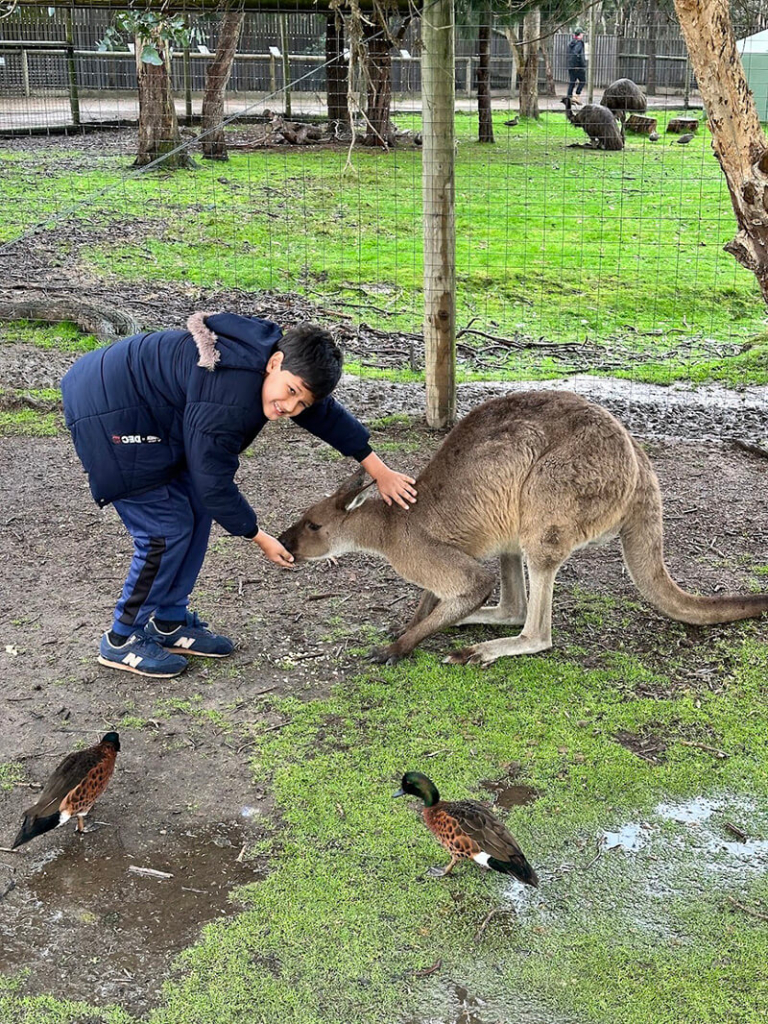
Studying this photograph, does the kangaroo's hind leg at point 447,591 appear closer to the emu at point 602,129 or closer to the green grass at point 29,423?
the green grass at point 29,423

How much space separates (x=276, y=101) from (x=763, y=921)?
54.5 feet

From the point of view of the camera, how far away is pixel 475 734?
134 inches

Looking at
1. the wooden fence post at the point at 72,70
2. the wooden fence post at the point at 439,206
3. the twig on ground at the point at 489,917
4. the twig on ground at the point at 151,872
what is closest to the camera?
the twig on ground at the point at 489,917

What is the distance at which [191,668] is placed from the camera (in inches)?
150

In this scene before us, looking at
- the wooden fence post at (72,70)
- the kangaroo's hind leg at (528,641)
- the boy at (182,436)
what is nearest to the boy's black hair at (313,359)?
the boy at (182,436)

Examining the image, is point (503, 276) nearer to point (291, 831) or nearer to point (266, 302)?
point (266, 302)

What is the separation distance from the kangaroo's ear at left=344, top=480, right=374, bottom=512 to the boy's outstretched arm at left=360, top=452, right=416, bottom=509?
0.04 meters

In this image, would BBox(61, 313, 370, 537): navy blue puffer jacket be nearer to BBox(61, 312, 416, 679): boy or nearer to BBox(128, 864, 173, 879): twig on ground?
BBox(61, 312, 416, 679): boy

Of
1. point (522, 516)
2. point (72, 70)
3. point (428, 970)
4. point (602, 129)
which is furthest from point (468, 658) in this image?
point (72, 70)

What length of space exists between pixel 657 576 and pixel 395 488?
1.01 m

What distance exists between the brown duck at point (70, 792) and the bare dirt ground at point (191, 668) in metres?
0.11

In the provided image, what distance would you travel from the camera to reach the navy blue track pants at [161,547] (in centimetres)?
361

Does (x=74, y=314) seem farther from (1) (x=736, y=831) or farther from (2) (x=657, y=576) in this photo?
(1) (x=736, y=831)

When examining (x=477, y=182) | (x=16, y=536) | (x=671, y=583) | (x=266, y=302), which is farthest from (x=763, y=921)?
(x=477, y=182)
